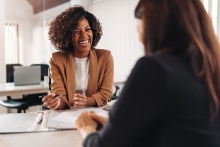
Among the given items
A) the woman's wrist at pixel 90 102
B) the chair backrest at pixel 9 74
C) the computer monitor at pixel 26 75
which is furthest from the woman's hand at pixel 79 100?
the chair backrest at pixel 9 74

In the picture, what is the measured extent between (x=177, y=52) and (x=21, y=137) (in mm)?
705

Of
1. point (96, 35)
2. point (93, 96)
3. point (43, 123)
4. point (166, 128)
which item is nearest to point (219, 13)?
point (96, 35)

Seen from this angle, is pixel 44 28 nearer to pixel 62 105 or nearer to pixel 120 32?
pixel 120 32

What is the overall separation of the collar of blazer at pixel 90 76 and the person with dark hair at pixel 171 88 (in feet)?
2.92

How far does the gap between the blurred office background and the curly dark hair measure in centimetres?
252

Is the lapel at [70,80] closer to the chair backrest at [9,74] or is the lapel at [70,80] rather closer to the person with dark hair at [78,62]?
the person with dark hair at [78,62]

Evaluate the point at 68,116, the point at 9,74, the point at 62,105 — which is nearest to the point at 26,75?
the point at 9,74

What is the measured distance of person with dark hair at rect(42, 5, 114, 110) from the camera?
152 centimetres

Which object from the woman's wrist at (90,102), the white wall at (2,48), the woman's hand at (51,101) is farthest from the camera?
the white wall at (2,48)

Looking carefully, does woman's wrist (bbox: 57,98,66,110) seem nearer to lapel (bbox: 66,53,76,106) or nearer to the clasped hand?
lapel (bbox: 66,53,76,106)

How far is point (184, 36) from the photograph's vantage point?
62 centimetres

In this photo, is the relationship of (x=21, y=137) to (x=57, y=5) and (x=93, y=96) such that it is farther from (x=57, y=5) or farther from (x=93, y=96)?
(x=57, y=5)

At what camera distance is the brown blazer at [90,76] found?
1511 mm

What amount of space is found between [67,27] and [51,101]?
20.0 inches
